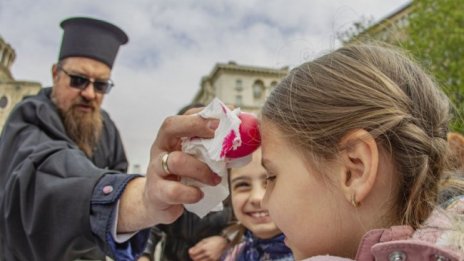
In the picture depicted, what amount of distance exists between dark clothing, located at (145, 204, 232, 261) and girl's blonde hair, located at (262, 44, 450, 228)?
1.57 metres

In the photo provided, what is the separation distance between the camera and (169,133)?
3.34ft

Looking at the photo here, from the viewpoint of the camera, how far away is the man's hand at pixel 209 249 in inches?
87.5

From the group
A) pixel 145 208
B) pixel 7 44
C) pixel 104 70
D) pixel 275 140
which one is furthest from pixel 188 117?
pixel 7 44

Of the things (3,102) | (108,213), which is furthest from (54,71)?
(3,102)

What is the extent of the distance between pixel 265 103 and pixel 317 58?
19 cm

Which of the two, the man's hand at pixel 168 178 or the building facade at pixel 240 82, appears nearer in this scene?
the man's hand at pixel 168 178

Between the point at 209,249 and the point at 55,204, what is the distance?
3.73 feet

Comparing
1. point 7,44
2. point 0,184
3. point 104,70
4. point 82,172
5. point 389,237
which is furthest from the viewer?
point 7,44

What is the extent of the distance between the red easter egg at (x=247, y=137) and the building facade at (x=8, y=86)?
21.4m

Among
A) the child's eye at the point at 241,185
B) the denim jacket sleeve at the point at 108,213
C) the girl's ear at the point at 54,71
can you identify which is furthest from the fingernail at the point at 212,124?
the girl's ear at the point at 54,71

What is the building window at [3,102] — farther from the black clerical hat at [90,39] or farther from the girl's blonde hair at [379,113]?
the girl's blonde hair at [379,113]

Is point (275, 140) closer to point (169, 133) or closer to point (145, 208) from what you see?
point (169, 133)

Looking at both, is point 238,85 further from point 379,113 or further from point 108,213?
point 379,113

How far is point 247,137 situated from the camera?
3.17 feet
